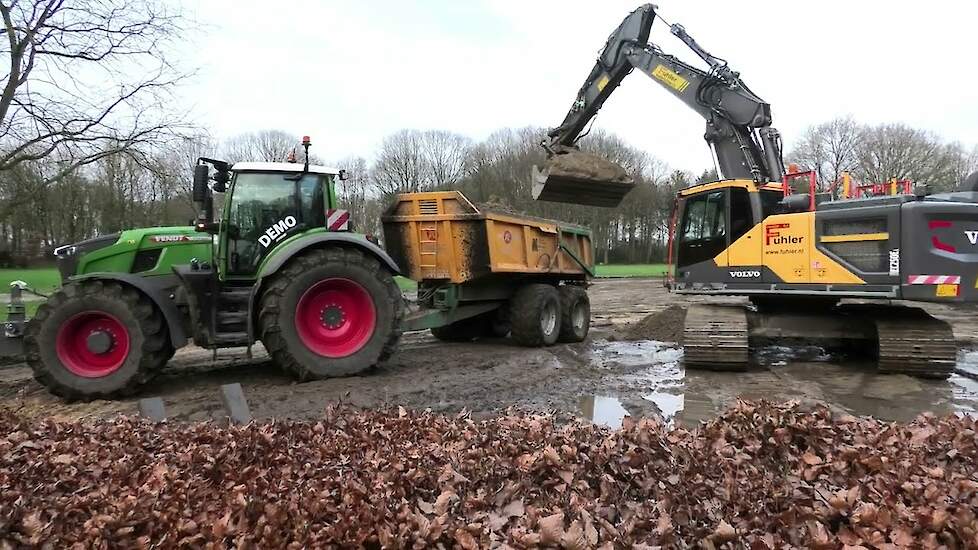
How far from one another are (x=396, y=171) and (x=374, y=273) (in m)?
38.4

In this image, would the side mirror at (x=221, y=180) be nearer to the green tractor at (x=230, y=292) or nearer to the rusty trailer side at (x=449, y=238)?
the green tractor at (x=230, y=292)

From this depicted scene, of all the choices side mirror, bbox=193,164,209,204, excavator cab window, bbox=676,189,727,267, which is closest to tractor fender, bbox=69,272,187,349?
side mirror, bbox=193,164,209,204

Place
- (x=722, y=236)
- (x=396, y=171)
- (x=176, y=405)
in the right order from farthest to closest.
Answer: (x=396, y=171) → (x=722, y=236) → (x=176, y=405)

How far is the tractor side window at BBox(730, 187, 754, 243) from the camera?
8.48 meters

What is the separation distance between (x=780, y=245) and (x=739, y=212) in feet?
2.37

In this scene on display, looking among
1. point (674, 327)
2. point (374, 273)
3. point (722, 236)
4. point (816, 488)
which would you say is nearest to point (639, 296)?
point (674, 327)

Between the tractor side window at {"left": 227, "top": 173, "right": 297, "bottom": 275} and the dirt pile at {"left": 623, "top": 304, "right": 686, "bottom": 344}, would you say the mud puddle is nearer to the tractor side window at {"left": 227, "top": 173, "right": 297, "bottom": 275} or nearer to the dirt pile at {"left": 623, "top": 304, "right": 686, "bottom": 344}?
the dirt pile at {"left": 623, "top": 304, "right": 686, "bottom": 344}

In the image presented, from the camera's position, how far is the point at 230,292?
6957 millimetres

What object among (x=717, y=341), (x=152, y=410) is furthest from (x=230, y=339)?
(x=717, y=341)

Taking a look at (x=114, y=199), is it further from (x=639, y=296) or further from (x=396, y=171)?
(x=639, y=296)

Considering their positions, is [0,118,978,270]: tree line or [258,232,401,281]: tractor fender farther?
[0,118,978,270]: tree line

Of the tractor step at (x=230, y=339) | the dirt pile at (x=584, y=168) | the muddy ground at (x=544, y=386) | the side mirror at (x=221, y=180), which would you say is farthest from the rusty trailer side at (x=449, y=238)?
the tractor step at (x=230, y=339)

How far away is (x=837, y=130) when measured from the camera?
46.8 metres

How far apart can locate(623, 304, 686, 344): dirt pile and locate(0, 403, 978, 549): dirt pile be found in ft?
23.4
